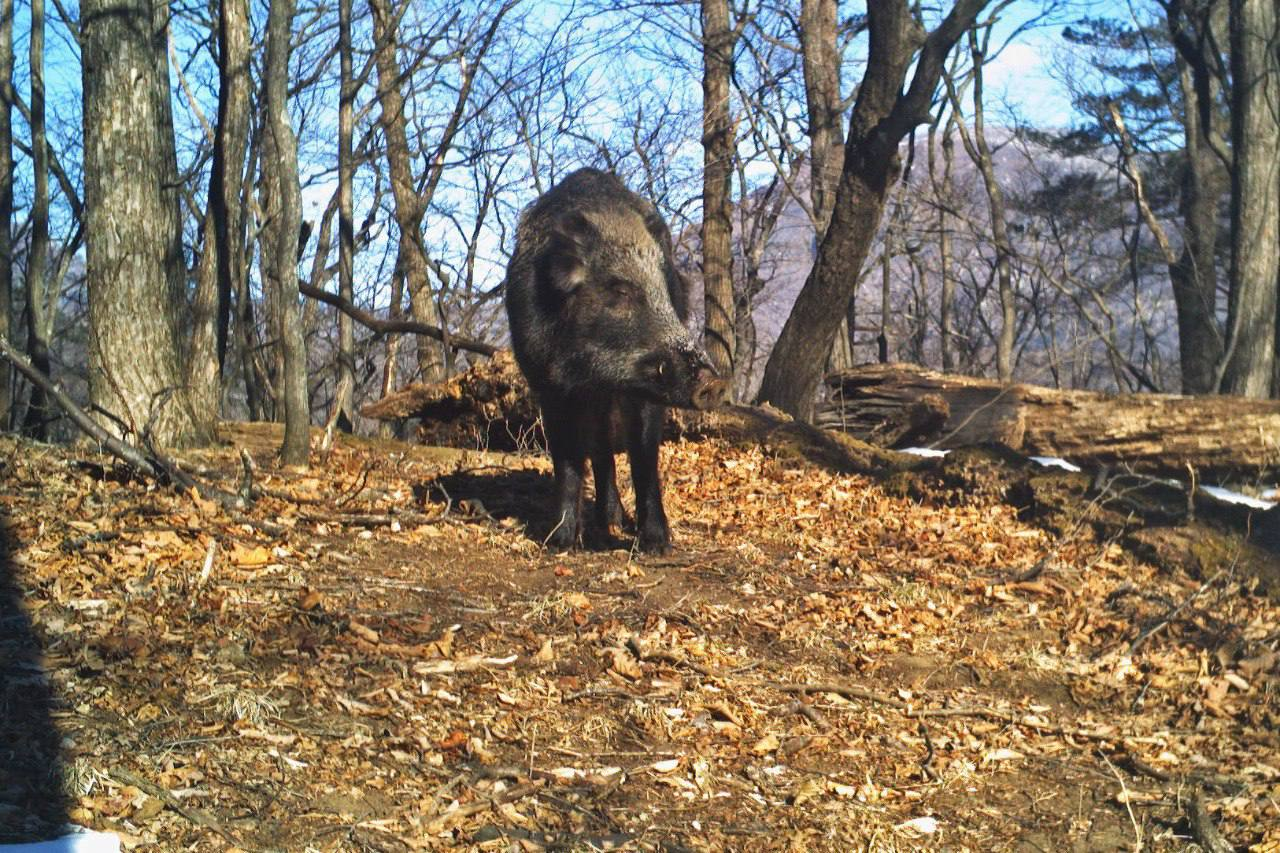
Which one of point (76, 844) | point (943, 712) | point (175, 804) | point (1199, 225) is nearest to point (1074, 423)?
point (943, 712)

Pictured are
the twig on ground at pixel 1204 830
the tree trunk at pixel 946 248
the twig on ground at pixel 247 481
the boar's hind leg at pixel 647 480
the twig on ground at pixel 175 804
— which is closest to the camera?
the twig on ground at pixel 175 804

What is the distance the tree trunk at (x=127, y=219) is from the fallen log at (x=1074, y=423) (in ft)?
19.0

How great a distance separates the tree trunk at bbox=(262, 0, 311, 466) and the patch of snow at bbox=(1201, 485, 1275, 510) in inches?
222

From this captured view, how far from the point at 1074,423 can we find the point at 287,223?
6105mm

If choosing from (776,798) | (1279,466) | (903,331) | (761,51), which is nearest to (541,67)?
(761,51)

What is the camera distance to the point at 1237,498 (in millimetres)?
7445

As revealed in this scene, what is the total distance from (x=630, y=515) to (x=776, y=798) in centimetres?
369

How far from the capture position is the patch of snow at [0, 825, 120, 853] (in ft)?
9.09

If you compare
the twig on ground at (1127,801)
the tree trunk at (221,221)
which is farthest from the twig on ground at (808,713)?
the tree trunk at (221,221)

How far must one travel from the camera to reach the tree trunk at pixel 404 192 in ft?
53.1

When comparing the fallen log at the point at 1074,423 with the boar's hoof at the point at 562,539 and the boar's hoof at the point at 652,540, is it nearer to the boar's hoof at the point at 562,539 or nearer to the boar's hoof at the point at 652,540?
the boar's hoof at the point at 652,540

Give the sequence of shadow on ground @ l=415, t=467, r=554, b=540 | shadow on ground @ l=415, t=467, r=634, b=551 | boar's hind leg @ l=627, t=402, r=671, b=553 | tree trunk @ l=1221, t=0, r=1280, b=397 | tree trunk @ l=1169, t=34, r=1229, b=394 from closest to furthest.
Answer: boar's hind leg @ l=627, t=402, r=671, b=553
shadow on ground @ l=415, t=467, r=634, b=551
shadow on ground @ l=415, t=467, r=554, b=540
tree trunk @ l=1221, t=0, r=1280, b=397
tree trunk @ l=1169, t=34, r=1229, b=394

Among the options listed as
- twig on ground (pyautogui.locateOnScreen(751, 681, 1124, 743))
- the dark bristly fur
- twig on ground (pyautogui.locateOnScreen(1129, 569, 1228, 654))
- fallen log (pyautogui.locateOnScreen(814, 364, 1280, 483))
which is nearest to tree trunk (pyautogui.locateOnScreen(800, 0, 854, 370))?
fallen log (pyautogui.locateOnScreen(814, 364, 1280, 483))

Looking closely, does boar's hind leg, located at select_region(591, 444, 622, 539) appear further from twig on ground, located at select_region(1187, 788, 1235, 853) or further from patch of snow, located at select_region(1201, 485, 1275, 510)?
twig on ground, located at select_region(1187, 788, 1235, 853)
